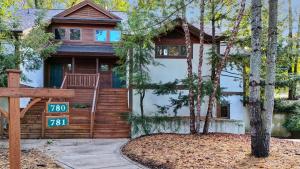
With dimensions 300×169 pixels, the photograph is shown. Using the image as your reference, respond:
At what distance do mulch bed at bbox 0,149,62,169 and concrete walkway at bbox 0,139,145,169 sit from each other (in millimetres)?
276

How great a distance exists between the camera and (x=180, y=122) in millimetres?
16344

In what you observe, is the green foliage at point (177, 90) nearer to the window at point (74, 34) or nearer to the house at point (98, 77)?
the house at point (98, 77)

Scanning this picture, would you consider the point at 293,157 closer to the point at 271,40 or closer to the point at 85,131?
the point at 271,40

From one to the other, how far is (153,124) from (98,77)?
244 inches

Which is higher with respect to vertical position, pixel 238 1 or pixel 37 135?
pixel 238 1

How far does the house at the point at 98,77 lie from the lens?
53.8 ft

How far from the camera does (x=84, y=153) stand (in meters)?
11.5

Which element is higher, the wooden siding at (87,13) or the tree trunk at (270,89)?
the wooden siding at (87,13)

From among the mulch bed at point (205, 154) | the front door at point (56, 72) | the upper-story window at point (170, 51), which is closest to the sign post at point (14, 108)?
the mulch bed at point (205, 154)

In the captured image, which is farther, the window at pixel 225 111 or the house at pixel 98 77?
the window at pixel 225 111

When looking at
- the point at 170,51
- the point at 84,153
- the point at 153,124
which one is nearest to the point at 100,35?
the point at 170,51

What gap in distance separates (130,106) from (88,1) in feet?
30.5

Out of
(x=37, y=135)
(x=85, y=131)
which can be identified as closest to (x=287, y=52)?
(x=85, y=131)

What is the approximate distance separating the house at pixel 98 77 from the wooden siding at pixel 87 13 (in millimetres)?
38
